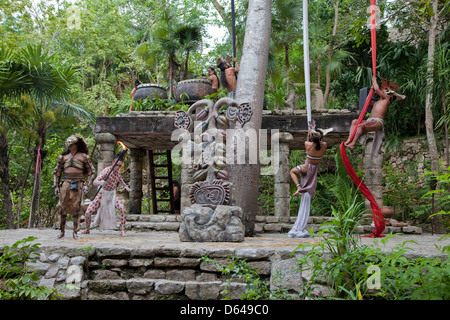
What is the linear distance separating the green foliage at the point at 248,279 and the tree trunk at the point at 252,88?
9.26ft

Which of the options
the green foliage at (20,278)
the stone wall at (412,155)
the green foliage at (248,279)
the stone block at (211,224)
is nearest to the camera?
the green foliage at (20,278)

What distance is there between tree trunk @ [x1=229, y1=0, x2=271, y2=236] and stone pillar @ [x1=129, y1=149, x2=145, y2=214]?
16.7 feet

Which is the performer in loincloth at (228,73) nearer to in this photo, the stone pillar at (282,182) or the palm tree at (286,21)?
the stone pillar at (282,182)

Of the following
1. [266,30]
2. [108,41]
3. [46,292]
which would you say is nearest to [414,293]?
[46,292]

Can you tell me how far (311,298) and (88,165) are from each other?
411 centimetres

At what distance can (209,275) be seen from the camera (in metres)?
4.66

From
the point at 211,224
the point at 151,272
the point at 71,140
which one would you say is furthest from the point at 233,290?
the point at 71,140

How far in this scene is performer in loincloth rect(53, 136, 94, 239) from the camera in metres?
6.33

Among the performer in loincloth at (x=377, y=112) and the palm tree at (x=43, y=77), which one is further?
the palm tree at (x=43, y=77)

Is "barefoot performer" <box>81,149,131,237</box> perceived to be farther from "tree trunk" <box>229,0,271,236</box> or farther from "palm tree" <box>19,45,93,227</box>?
"palm tree" <box>19,45,93,227</box>

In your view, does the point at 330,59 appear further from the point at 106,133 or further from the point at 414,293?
the point at 414,293

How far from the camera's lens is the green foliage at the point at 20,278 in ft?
12.6

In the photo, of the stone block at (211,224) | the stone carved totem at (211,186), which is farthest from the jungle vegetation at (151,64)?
the stone block at (211,224)

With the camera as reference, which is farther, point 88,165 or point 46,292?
point 88,165
